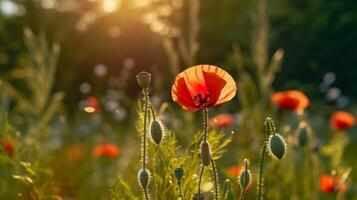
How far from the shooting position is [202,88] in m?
1.48

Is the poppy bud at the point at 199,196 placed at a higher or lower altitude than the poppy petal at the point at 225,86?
lower

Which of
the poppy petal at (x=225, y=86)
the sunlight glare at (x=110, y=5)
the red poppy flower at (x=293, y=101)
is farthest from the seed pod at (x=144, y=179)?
the sunlight glare at (x=110, y=5)

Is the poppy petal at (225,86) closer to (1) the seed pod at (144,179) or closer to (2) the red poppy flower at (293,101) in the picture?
(1) the seed pod at (144,179)

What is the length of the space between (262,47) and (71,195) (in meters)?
1.06

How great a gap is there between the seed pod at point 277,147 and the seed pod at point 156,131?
0.71ft

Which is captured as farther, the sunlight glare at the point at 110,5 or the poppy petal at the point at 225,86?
the sunlight glare at the point at 110,5

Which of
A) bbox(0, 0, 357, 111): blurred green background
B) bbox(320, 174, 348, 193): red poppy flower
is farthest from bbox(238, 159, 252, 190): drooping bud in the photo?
bbox(0, 0, 357, 111): blurred green background

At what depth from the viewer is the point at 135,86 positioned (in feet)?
41.2

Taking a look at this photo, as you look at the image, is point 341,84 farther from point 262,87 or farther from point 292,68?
point 262,87

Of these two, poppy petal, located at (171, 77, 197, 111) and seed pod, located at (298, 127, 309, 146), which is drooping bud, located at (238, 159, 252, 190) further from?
seed pod, located at (298, 127, 309, 146)

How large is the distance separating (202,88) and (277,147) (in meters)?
0.19

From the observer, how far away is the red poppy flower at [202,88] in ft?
4.73

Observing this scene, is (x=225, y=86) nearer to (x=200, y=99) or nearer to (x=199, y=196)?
(x=200, y=99)

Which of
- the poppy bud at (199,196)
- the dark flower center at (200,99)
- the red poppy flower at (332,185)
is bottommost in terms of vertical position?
the poppy bud at (199,196)
